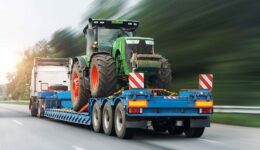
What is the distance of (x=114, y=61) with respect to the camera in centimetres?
1546

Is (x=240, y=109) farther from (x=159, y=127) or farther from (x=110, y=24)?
(x=110, y=24)

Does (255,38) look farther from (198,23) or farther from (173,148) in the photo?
(173,148)

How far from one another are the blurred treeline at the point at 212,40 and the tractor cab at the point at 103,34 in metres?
8.40

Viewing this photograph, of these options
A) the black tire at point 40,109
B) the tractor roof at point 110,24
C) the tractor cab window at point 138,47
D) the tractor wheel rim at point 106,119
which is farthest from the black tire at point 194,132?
the black tire at point 40,109

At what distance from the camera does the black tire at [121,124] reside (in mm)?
13484

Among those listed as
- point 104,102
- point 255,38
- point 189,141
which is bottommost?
point 189,141

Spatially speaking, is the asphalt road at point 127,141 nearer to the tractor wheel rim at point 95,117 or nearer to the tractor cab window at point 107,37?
the tractor wheel rim at point 95,117

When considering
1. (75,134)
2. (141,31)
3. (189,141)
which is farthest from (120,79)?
(141,31)

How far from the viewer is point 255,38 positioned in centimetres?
2562

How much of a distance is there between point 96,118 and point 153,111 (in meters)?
2.87

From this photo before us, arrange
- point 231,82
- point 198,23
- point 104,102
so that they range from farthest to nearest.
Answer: point 198,23 < point 231,82 < point 104,102

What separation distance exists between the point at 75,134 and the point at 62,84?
40.2 ft

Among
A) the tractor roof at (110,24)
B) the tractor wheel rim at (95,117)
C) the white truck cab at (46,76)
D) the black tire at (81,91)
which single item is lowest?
the tractor wheel rim at (95,117)

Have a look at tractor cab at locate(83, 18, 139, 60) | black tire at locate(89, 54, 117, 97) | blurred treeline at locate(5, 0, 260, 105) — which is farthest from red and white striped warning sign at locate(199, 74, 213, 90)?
blurred treeline at locate(5, 0, 260, 105)
